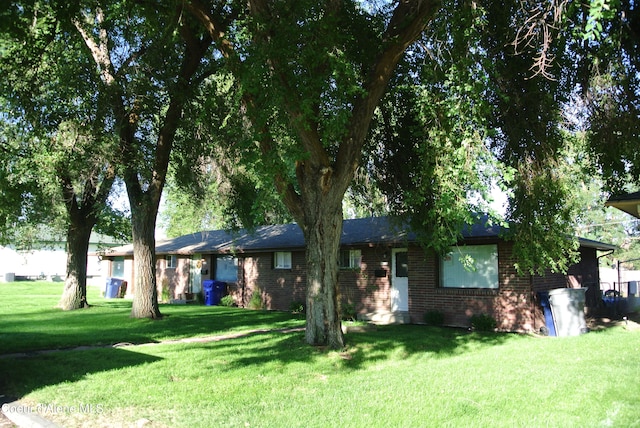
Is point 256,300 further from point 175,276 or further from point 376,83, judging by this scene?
point 376,83

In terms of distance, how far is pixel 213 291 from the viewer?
2316 cm

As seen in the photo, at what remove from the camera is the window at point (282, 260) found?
68.0 ft

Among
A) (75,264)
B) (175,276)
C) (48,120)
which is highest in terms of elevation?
(48,120)

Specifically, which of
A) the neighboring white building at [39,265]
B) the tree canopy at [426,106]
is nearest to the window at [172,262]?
the tree canopy at [426,106]

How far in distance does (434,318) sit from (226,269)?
11.8m

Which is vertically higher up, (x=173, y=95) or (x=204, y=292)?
(x=173, y=95)

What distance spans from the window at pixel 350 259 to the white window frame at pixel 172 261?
38.8ft

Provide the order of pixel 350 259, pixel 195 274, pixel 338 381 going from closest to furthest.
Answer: pixel 338 381, pixel 350 259, pixel 195 274

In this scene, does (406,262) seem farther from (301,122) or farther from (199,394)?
(199,394)

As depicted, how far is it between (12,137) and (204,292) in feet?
40.4

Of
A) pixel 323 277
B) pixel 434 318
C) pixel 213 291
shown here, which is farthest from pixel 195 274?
pixel 323 277

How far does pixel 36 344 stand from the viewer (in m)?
11.1

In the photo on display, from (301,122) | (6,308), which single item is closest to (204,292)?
(6,308)

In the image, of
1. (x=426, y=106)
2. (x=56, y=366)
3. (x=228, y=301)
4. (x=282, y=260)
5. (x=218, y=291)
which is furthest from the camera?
(x=218, y=291)
